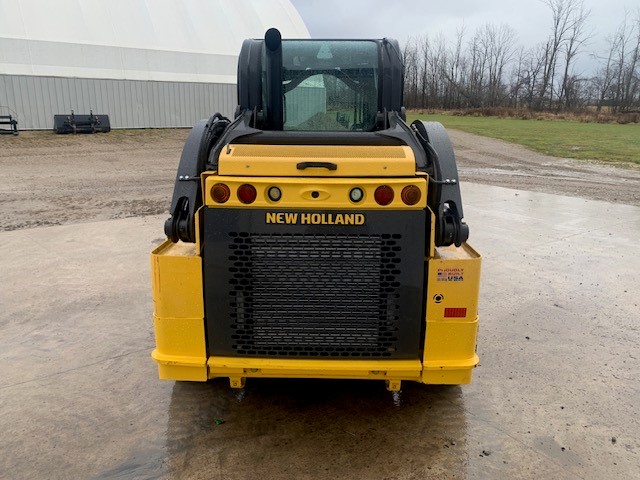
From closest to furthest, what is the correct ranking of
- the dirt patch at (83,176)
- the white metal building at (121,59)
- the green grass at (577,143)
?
the dirt patch at (83,176), the green grass at (577,143), the white metal building at (121,59)

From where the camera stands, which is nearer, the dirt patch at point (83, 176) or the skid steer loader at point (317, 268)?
the skid steer loader at point (317, 268)

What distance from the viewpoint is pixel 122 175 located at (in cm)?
1523

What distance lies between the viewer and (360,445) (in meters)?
3.34

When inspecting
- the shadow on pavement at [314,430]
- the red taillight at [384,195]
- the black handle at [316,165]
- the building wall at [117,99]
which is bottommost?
the shadow on pavement at [314,430]

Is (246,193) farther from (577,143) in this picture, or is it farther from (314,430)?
(577,143)

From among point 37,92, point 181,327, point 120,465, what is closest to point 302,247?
point 181,327

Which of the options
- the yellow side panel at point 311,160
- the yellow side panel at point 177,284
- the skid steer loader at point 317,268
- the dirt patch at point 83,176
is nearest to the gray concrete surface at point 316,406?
the skid steer loader at point 317,268

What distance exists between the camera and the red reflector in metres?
3.28

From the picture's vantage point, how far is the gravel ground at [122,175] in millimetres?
10453

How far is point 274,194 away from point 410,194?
784mm

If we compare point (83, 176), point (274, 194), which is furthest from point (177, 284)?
point (83, 176)

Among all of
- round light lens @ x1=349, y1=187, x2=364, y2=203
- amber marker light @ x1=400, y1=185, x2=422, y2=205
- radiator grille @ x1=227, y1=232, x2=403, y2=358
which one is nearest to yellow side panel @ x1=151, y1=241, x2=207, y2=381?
radiator grille @ x1=227, y1=232, x2=403, y2=358

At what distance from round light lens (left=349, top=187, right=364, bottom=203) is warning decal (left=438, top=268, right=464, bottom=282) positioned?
2.14 ft

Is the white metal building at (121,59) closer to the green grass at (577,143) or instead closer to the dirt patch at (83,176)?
the dirt patch at (83,176)
